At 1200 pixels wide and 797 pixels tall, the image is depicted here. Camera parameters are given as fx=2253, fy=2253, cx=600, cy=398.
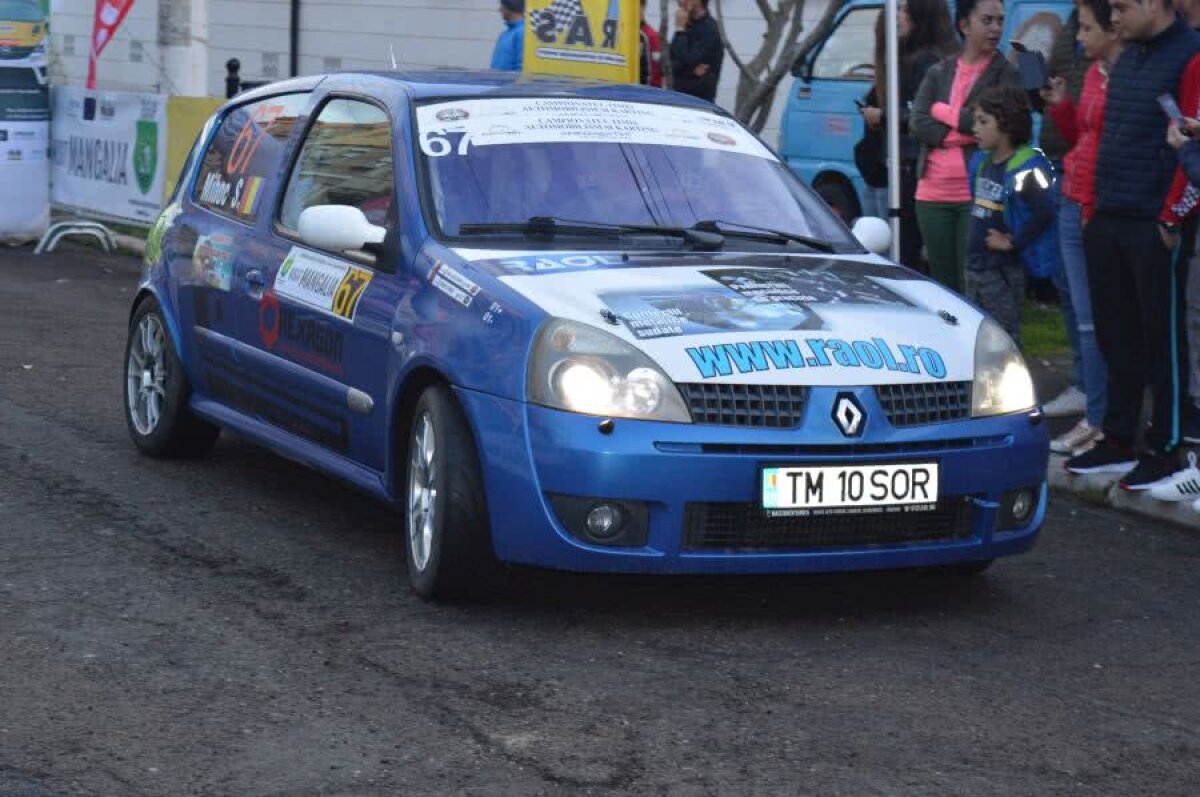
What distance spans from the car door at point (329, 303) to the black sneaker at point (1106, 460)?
313 centimetres

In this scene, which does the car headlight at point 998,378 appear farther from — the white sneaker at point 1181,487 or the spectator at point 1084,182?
the spectator at point 1084,182

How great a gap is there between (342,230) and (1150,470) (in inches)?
128

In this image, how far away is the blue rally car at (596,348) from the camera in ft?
19.2

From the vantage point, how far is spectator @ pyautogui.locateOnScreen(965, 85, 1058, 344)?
30.6 feet

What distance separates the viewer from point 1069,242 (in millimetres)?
9172

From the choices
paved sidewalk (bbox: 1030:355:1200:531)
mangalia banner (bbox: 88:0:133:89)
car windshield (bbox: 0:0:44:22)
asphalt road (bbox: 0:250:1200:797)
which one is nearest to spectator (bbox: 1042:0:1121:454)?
paved sidewalk (bbox: 1030:355:1200:531)

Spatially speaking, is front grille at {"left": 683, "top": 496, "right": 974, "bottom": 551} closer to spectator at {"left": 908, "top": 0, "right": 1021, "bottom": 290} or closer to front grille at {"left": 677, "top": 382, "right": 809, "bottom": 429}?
front grille at {"left": 677, "top": 382, "right": 809, "bottom": 429}

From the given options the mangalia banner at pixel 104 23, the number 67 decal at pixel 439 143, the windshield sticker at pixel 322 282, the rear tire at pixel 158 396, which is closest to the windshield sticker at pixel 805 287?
the number 67 decal at pixel 439 143

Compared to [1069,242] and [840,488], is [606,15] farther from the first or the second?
[840,488]

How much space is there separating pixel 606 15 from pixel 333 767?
8.72 metres

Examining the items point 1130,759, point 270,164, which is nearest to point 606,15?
point 270,164

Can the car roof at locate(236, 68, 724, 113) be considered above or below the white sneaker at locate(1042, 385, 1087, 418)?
above

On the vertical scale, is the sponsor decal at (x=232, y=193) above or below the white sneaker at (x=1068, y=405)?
above

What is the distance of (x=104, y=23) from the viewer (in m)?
20.4
